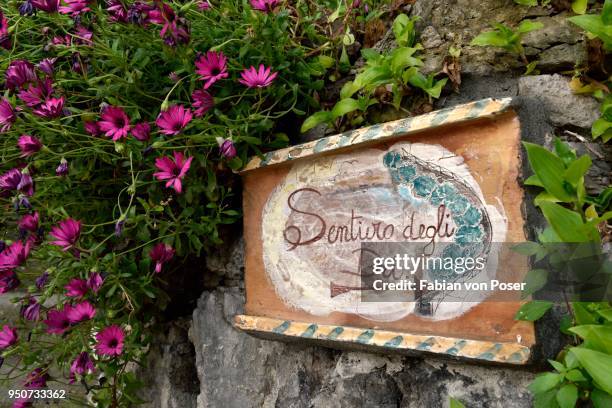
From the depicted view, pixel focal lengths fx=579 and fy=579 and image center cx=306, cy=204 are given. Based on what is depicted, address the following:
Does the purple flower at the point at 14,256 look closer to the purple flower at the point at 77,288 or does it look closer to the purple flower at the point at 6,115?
the purple flower at the point at 77,288

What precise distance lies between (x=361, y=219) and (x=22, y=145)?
2.37 ft

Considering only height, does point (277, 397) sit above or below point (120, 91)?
below

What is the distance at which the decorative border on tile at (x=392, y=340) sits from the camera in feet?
2.97

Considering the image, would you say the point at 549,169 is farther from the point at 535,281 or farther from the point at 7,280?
the point at 7,280

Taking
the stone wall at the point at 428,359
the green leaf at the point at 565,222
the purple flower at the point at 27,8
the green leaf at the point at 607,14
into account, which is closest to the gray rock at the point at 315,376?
the stone wall at the point at 428,359

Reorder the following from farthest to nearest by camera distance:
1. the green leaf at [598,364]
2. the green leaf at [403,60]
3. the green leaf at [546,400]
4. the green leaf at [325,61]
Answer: the green leaf at [325,61] → the green leaf at [403,60] → the green leaf at [546,400] → the green leaf at [598,364]

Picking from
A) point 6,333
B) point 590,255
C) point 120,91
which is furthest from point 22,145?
point 590,255

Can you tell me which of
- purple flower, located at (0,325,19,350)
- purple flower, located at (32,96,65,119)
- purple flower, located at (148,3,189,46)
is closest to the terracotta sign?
purple flower, located at (148,3,189,46)

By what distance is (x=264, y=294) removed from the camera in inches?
51.3

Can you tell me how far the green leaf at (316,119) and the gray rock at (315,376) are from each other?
48 cm

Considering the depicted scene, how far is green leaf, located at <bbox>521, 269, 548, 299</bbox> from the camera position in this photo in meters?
0.91

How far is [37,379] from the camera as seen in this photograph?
1367mm

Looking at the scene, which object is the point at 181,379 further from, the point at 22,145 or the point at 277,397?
the point at 22,145

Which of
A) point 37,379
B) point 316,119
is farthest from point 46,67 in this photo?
point 37,379
